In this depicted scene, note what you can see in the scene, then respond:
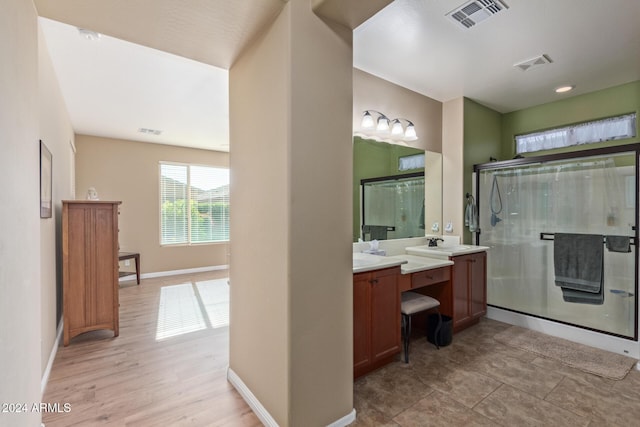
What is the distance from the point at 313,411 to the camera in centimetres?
168

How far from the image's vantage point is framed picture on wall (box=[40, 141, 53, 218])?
2262 mm

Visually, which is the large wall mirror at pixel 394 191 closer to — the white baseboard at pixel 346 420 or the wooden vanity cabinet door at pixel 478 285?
the wooden vanity cabinet door at pixel 478 285

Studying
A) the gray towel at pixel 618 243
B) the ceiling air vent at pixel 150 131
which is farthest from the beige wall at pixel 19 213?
the gray towel at pixel 618 243

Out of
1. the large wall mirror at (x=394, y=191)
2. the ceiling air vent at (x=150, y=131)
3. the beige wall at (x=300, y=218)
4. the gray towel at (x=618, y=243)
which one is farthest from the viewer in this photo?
the ceiling air vent at (x=150, y=131)

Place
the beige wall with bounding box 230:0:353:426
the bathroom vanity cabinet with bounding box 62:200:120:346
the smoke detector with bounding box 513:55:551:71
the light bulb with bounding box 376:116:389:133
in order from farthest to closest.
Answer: the light bulb with bounding box 376:116:389:133
the bathroom vanity cabinet with bounding box 62:200:120:346
the smoke detector with bounding box 513:55:551:71
the beige wall with bounding box 230:0:353:426

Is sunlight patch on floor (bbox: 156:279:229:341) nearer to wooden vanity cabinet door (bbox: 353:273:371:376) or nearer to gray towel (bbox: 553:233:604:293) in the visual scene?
wooden vanity cabinet door (bbox: 353:273:371:376)

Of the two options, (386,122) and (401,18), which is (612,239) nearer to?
(386,122)

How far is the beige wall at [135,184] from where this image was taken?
522 cm

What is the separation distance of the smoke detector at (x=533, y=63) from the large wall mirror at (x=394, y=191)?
3.98ft

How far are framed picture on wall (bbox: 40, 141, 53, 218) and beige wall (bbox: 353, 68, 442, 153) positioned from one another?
8.46 feet

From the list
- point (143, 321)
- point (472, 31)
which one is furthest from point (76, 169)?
point (472, 31)

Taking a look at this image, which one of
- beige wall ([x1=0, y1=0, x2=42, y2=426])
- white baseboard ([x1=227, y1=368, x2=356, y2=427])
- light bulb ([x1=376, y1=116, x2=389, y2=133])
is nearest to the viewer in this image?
beige wall ([x1=0, y1=0, x2=42, y2=426])

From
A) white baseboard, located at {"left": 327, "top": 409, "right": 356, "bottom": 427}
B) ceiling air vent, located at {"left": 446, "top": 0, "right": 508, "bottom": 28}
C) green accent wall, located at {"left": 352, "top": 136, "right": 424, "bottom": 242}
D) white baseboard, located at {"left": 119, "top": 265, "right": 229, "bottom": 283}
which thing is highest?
ceiling air vent, located at {"left": 446, "top": 0, "right": 508, "bottom": 28}

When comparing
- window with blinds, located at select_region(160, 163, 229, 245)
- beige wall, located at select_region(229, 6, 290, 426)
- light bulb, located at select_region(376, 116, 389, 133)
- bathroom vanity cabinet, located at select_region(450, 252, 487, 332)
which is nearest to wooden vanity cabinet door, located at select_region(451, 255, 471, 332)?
bathroom vanity cabinet, located at select_region(450, 252, 487, 332)
